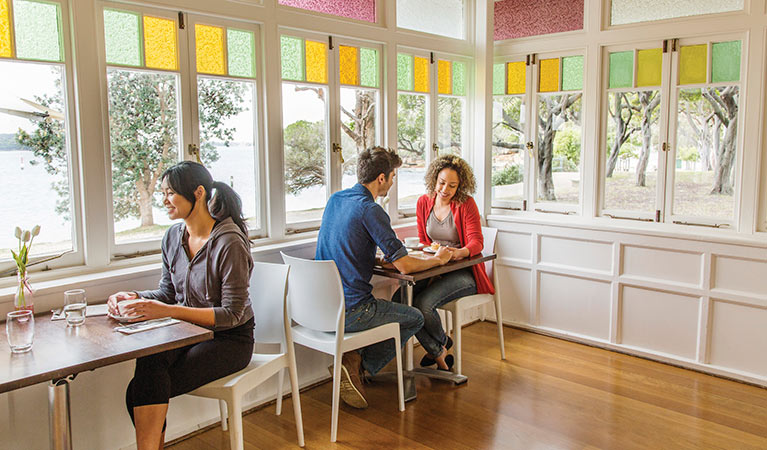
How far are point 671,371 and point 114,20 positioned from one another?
3.54 meters

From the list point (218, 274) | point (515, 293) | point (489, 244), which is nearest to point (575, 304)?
point (515, 293)

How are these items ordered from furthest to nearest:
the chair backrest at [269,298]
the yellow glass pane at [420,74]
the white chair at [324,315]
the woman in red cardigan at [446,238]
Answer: the yellow glass pane at [420,74] < the woman in red cardigan at [446,238] < the white chair at [324,315] < the chair backrest at [269,298]

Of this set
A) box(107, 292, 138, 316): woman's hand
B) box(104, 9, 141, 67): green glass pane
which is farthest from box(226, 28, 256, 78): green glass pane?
box(107, 292, 138, 316): woman's hand

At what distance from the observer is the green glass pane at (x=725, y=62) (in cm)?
356

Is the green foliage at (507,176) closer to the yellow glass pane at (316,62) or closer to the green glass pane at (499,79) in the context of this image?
the green glass pane at (499,79)

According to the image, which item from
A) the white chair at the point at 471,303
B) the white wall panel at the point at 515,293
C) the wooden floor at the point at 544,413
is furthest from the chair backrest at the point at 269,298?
the white wall panel at the point at 515,293

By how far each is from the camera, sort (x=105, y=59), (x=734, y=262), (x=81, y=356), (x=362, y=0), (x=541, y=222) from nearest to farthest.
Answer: (x=81, y=356)
(x=105, y=59)
(x=734, y=262)
(x=362, y=0)
(x=541, y=222)

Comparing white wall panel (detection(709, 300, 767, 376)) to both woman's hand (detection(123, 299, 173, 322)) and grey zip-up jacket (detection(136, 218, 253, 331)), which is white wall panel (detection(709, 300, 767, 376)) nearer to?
grey zip-up jacket (detection(136, 218, 253, 331))

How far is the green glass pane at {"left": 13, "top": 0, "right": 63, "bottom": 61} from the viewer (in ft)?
8.16

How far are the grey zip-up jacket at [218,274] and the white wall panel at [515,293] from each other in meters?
2.43

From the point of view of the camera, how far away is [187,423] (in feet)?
9.57

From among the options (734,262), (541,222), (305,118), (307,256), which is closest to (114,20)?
(305,118)

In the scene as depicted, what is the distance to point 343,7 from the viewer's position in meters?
3.72

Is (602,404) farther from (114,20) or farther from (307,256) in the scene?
(114,20)
